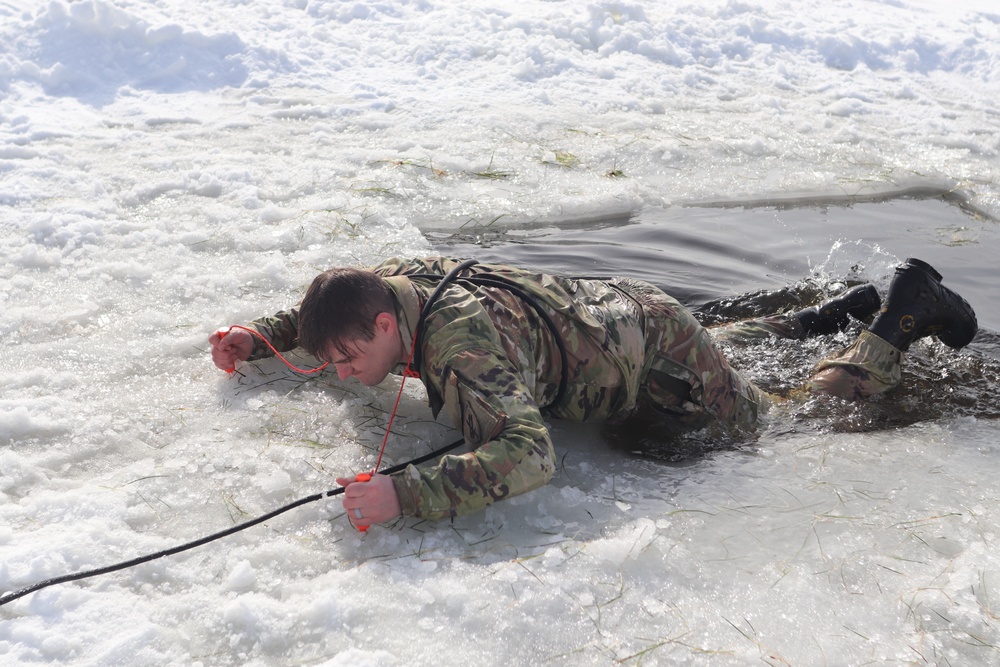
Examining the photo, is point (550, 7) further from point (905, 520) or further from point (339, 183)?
point (905, 520)

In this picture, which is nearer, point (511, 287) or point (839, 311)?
point (511, 287)

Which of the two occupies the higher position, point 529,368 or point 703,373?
point 529,368

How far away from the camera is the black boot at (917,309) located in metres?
3.93

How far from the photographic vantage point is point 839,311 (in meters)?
4.45

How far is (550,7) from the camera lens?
31.2ft

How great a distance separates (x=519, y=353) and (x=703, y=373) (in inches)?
37.5

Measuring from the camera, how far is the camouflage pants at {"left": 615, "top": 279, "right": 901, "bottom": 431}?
11.8ft

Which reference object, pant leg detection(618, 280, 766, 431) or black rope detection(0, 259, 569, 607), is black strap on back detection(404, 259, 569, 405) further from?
pant leg detection(618, 280, 766, 431)

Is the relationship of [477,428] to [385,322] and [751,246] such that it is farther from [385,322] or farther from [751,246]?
[751,246]

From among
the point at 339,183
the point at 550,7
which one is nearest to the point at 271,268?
the point at 339,183

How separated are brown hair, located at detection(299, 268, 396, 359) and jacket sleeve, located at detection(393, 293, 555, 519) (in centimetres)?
23

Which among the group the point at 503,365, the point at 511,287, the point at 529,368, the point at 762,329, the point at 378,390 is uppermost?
the point at 511,287

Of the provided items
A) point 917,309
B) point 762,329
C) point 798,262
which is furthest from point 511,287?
point 798,262

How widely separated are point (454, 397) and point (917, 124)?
22.6 ft
